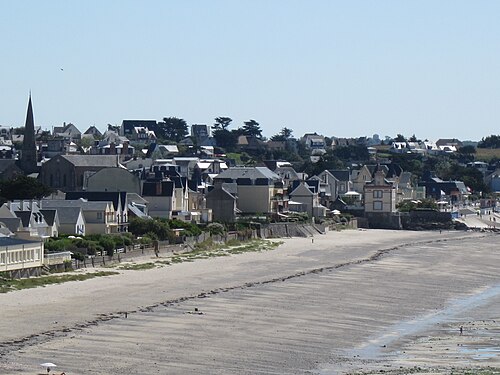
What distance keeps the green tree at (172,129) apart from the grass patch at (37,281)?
129041 millimetres

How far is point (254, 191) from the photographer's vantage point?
89.4m

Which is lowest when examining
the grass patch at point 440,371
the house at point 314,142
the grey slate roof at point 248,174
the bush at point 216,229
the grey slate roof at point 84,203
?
the grass patch at point 440,371

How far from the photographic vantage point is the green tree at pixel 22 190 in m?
71.8

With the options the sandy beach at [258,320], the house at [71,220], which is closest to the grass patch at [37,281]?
the sandy beach at [258,320]

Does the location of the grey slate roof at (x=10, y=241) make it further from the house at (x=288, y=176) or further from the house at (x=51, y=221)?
the house at (x=288, y=176)

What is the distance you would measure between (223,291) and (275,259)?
53.5 ft

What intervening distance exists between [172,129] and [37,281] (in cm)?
13464

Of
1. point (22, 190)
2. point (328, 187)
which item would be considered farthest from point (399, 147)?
point (22, 190)

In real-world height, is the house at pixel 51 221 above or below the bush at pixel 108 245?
above

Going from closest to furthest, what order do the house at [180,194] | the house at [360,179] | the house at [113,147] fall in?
the house at [180,194], the house at [360,179], the house at [113,147]

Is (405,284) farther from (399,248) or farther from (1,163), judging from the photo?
(1,163)

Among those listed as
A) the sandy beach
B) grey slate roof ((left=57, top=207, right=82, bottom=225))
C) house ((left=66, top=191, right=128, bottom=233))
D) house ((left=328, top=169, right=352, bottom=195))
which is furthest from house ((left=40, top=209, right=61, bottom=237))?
house ((left=328, top=169, right=352, bottom=195))

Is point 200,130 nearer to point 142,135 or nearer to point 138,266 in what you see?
point 142,135

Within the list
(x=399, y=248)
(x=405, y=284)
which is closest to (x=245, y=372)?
(x=405, y=284)
